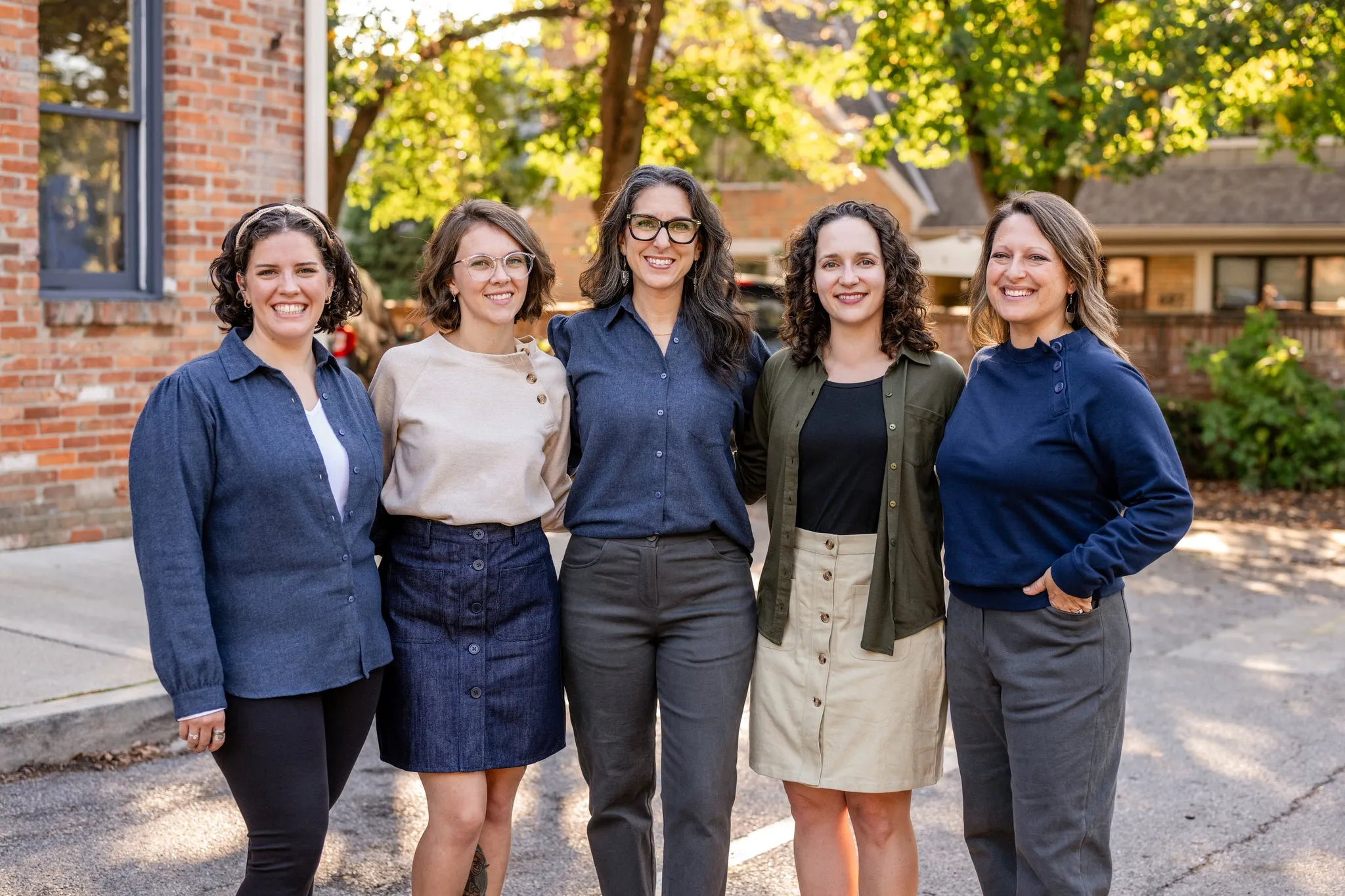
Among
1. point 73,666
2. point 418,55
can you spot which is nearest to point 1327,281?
point 418,55

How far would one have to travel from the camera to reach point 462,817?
334cm

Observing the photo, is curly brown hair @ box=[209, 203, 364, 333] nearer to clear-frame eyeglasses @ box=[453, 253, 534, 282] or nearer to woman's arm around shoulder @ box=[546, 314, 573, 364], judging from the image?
clear-frame eyeglasses @ box=[453, 253, 534, 282]

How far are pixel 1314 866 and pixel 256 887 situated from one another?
3.28m

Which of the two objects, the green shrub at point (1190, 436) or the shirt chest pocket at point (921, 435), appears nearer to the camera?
the shirt chest pocket at point (921, 435)

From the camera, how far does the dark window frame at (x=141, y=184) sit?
27.2 feet

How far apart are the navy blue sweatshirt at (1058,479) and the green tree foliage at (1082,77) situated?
10166 millimetres

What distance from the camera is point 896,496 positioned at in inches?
133

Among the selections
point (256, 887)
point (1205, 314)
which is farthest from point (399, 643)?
point (1205, 314)

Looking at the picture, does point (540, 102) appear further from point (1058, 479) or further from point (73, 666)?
point (1058, 479)

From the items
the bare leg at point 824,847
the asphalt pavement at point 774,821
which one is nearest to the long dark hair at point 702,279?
the bare leg at point 824,847

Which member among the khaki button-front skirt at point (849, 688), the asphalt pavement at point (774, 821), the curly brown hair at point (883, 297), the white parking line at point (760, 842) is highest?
the curly brown hair at point (883, 297)

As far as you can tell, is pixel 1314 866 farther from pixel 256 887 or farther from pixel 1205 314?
pixel 1205 314

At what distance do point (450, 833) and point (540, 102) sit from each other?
1579 centimetres

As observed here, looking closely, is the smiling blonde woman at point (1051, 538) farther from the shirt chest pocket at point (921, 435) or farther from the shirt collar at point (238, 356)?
the shirt collar at point (238, 356)
